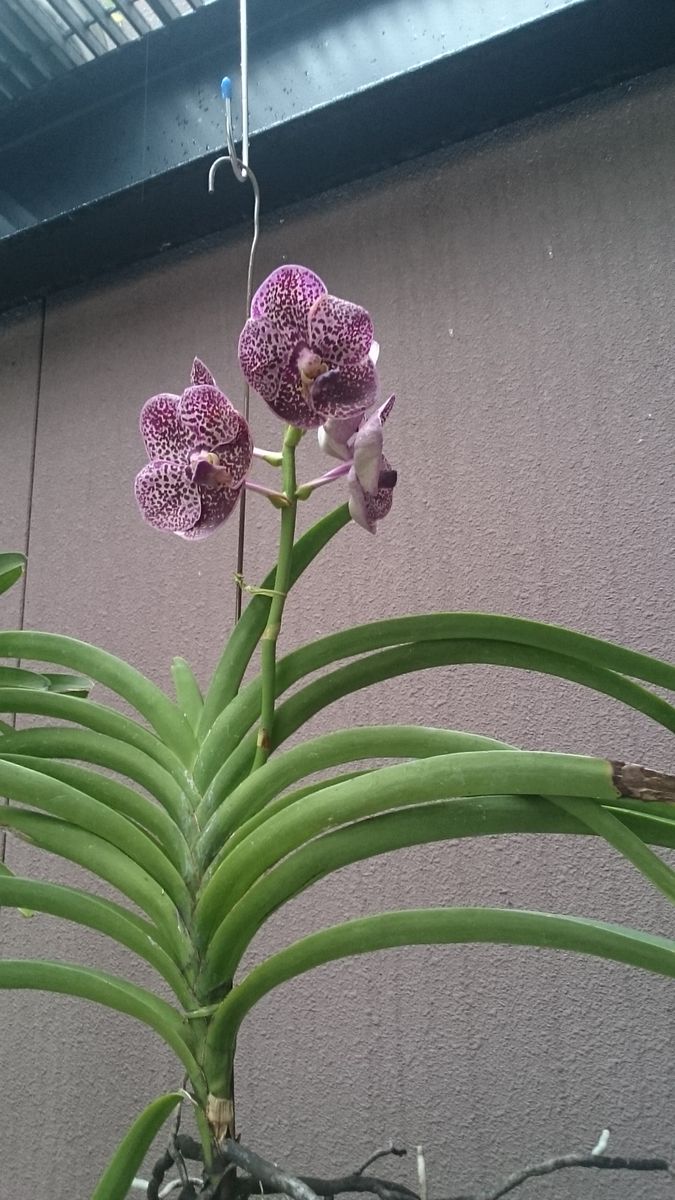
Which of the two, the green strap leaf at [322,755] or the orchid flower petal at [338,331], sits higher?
the orchid flower petal at [338,331]

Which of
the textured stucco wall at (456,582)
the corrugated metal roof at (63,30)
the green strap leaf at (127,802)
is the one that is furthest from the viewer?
the corrugated metal roof at (63,30)

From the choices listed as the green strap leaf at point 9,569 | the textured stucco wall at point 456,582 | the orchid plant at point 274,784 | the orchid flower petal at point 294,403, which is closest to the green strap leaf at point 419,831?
the orchid plant at point 274,784

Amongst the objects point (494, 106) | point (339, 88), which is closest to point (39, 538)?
point (339, 88)

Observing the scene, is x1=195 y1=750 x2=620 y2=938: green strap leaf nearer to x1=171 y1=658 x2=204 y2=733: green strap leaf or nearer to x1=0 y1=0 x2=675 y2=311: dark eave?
x1=171 y1=658 x2=204 y2=733: green strap leaf

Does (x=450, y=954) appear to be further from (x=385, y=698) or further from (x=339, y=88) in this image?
(x=339, y=88)

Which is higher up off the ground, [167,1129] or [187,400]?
[187,400]

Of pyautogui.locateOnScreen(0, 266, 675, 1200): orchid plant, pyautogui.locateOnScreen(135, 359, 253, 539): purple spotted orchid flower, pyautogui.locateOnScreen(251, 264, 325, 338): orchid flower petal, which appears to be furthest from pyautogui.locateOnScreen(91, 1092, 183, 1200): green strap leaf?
pyautogui.locateOnScreen(251, 264, 325, 338): orchid flower petal

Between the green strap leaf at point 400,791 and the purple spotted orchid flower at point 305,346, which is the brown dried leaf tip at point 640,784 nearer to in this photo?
the green strap leaf at point 400,791
